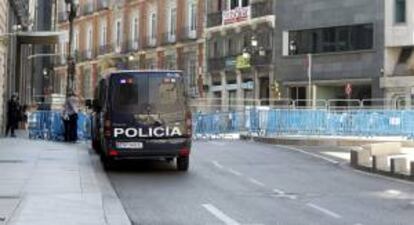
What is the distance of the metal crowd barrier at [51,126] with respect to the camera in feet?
109

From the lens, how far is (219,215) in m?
13.3

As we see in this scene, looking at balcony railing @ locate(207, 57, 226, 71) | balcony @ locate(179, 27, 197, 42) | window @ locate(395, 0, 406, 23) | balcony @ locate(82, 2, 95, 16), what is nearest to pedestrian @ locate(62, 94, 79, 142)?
window @ locate(395, 0, 406, 23)

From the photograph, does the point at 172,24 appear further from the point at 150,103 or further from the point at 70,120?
the point at 150,103

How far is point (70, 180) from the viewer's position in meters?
17.2

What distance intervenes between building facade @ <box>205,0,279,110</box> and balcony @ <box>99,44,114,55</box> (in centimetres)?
1787

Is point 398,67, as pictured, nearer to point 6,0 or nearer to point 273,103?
point 273,103

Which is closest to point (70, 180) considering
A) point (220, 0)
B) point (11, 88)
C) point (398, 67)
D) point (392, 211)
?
point (392, 211)

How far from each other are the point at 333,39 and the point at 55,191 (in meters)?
39.8

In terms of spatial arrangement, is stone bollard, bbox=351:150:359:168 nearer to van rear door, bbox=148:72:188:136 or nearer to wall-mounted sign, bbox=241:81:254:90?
van rear door, bbox=148:72:188:136

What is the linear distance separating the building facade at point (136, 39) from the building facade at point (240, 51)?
151 centimetres

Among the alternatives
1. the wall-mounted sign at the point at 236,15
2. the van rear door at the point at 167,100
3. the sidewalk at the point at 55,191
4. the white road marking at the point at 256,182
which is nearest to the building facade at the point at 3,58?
the sidewalk at the point at 55,191

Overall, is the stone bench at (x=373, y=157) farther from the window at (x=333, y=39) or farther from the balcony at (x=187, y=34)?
the balcony at (x=187, y=34)

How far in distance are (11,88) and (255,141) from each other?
45.0ft

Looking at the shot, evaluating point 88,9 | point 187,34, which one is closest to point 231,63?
point 187,34
